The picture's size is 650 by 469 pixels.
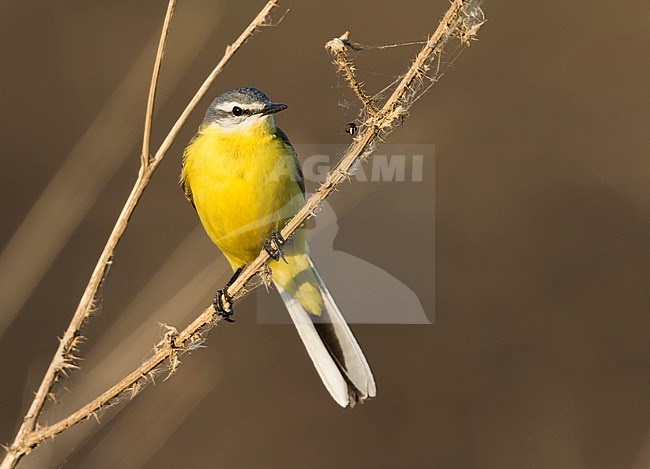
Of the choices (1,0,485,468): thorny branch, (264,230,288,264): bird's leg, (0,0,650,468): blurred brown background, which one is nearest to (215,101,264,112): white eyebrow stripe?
(264,230,288,264): bird's leg

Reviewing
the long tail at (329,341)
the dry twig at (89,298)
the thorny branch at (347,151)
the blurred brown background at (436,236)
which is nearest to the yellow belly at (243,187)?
the long tail at (329,341)

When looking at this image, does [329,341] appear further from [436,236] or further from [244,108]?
[436,236]

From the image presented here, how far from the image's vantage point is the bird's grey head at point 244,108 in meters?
2.80

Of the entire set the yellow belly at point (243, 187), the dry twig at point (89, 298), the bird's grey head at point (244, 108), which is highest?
the bird's grey head at point (244, 108)

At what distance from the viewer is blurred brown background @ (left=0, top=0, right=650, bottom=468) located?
15.1 feet

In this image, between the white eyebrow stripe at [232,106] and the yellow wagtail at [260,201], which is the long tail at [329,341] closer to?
the yellow wagtail at [260,201]

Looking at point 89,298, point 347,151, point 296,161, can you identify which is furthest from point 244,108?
point 89,298

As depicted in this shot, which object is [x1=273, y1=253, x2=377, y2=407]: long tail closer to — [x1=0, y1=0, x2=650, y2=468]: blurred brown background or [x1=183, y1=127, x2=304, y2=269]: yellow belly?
[x1=183, y1=127, x2=304, y2=269]: yellow belly

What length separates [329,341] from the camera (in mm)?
2682

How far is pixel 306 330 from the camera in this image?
9.07 feet

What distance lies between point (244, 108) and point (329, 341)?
85 centimetres

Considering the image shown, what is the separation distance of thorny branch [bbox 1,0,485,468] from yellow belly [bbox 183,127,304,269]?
36.6 inches

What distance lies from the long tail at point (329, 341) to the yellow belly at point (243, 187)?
7.8 inches

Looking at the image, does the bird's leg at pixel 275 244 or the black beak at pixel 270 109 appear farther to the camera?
the black beak at pixel 270 109
